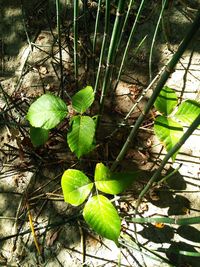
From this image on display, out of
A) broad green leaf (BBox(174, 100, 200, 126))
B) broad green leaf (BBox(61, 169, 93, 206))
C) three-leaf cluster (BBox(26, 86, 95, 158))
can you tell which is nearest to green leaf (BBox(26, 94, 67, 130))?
three-leaf cluster (BBox(26, 86, 95, 158))

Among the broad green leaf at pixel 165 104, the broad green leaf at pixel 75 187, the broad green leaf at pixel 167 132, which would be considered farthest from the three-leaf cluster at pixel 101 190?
the broad green leaf at pixel 165 104

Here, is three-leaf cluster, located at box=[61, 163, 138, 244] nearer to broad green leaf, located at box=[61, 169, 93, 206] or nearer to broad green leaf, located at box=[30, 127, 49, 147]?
broad green leaf, located at box=[61, 169, 93, 206]

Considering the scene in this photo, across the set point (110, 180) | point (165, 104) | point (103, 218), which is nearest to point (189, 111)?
point (165, 104)

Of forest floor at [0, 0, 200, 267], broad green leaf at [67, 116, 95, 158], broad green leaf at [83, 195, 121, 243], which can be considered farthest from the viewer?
forest floor at [0, 0, 200, 267]

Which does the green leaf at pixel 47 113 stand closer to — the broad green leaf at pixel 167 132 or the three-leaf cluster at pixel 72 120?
the three-leaf cluster at pixel 72 120

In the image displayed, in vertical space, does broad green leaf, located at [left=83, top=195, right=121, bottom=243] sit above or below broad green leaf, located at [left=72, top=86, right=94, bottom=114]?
below

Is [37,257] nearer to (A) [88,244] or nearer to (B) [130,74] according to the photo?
(A) [88,244]

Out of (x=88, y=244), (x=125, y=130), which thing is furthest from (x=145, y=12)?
(x=88, y=244)
